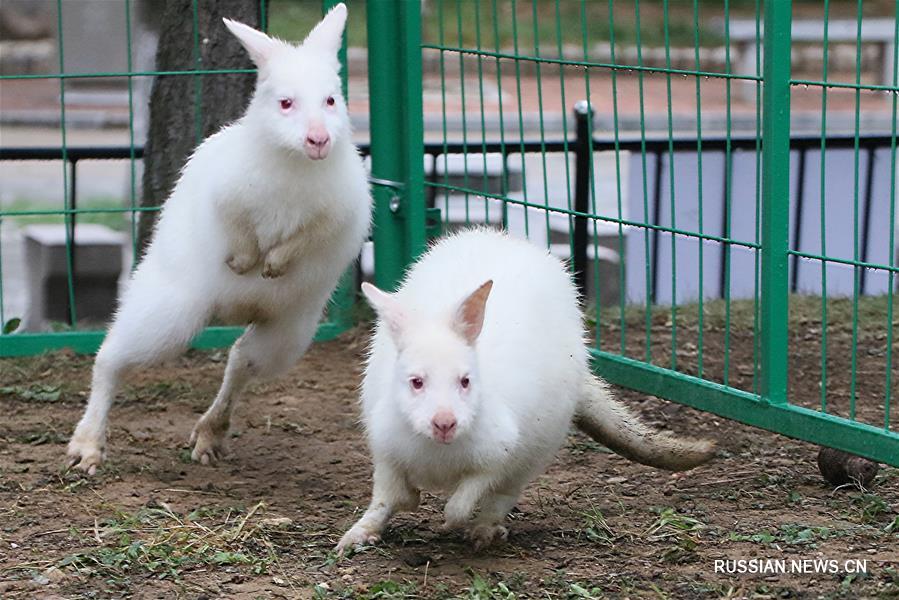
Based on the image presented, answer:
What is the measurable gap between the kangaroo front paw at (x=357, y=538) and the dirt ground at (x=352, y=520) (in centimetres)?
4

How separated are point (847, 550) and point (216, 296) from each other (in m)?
2.28

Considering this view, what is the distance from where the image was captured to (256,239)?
4.91 m

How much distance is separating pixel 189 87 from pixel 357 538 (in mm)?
3455

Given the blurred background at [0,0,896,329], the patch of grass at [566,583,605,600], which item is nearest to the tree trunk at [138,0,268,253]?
the blurred background at [0,0,896,329]

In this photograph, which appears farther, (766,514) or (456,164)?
(456,164)

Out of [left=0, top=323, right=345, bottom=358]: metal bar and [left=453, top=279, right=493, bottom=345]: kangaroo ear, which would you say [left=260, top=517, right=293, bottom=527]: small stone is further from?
[left=0, top=323, right=345, bottom=358]: metal bar

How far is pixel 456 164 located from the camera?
35.1 ft

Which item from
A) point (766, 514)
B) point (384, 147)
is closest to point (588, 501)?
point (766, 514)

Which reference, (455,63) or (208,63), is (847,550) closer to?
(208,63)

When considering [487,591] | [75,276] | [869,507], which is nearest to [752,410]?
[869,507]

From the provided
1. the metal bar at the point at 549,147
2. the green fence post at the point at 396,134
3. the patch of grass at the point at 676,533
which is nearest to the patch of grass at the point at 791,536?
the patch of grass at the point at 676,533

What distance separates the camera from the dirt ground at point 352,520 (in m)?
3.92

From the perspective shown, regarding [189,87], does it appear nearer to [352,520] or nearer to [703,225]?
[352,520]

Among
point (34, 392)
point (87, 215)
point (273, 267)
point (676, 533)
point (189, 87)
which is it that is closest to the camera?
point (676, 533)
